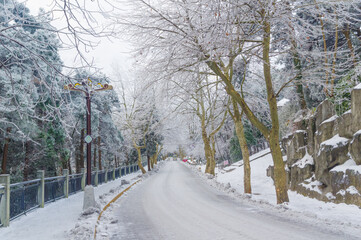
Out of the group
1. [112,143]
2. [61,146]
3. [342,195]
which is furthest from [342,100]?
[112,143]

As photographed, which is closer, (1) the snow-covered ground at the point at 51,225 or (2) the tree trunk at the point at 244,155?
(1) the snow-covered ground at the point at 51,225

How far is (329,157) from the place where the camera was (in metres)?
12.6

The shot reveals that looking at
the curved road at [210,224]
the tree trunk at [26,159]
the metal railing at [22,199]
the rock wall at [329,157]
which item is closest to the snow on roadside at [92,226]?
the curved road at [210,224]

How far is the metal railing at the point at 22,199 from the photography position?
8406 mm

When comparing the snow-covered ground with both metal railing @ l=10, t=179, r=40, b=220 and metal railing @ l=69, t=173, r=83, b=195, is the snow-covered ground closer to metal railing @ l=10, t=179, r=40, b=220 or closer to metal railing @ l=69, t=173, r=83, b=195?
metal railing @ l=10, t=179, r=40, b=220

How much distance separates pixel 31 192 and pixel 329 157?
487 inches

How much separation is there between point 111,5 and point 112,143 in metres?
26.1

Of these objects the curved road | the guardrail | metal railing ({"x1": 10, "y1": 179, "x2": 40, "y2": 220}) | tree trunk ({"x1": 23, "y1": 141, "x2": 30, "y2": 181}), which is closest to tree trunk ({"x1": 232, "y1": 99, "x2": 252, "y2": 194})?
the curved road

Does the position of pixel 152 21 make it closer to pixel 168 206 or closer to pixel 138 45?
pixel 138 45

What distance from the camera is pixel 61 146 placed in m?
18.1

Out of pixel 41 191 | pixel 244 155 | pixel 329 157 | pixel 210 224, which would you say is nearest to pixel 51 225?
pixel 41 191

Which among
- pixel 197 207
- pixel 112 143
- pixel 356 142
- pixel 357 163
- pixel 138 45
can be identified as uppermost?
pixel 138 45

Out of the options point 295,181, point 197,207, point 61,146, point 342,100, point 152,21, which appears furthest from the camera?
point 61,146

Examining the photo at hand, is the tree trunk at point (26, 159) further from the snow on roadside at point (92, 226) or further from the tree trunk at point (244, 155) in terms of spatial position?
the tree trunk at point (244, 155)
